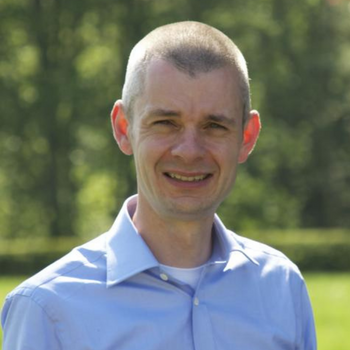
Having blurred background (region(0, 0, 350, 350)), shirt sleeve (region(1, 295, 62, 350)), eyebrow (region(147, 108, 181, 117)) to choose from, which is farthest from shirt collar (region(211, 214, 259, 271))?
blurred background (region(0, 0, 350, 350))

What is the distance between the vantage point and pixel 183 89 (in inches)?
108

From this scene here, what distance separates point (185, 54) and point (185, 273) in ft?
2.11

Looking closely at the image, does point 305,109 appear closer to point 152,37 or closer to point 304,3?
point 304,3

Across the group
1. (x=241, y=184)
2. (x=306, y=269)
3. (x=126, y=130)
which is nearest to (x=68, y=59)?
(x=241, y=184)

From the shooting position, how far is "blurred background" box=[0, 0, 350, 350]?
96.2 ft

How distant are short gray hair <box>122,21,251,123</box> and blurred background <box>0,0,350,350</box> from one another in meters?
25.0

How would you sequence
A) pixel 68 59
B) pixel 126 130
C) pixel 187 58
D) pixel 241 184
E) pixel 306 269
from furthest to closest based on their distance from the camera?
pixel 241 184
pixel 68 59
pixel 306 269
pixel 126 130
pixel 187 58

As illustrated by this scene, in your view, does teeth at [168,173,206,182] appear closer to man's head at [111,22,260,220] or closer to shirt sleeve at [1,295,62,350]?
man's head at [111,22,260,220]

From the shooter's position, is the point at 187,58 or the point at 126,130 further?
the point at 126,130

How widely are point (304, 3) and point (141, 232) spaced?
1253 inches

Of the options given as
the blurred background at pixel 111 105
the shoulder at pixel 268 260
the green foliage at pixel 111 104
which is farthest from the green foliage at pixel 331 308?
the green foliage at pixel 111 104

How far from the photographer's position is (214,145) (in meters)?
2.82

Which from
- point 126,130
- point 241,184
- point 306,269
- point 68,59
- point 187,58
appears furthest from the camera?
point 241,184

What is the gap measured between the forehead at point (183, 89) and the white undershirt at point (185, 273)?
0.48 metres
